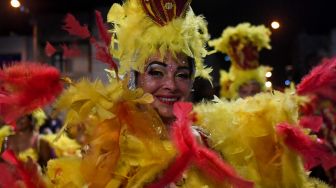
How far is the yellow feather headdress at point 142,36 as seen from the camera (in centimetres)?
244

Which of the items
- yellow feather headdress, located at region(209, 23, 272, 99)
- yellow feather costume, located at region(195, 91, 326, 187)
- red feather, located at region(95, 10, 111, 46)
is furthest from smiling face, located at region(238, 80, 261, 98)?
red feather, located at region(95, 10, 111, 46)

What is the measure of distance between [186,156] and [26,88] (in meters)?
0.73

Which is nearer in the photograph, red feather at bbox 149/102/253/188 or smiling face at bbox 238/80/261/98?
red feather at bbox 149/102/253/188

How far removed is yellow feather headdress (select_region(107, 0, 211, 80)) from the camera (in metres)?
2.44

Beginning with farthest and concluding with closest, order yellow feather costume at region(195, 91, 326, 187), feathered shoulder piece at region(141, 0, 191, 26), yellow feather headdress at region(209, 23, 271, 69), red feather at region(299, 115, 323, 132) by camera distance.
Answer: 1. yellow feather headdress at region(209, 23, 271, 69)
2. red feather at region(299, 115, 323, 132)
3. feathered shoulder piece at region(141, 0, 191, 26)
4. yellow feather costume at region(195, 91, 326, 187)

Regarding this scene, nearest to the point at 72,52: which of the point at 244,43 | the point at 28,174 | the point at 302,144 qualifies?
the point at 28,174

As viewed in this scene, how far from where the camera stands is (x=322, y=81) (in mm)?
2318

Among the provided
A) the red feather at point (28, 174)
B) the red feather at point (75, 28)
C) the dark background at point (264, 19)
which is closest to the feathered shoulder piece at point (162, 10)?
the red feather at point (75, 28)

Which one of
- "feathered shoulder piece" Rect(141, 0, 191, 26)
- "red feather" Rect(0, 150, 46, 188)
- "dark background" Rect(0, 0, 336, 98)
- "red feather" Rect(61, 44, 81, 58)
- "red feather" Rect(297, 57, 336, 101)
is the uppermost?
"dark background" Rect(0, 0, 336, 98)

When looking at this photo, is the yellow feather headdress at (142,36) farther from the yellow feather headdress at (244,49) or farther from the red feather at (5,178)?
the yellow feather headdress at (244,49)

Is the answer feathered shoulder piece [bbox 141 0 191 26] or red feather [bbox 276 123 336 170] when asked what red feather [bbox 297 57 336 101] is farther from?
feathered shoulder piece [bbox 141 0 191 26]

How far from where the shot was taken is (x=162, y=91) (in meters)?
2.43

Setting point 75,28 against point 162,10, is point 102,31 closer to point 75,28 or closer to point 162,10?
point 75,28

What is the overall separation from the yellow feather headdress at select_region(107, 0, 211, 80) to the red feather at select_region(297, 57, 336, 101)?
0.60m
